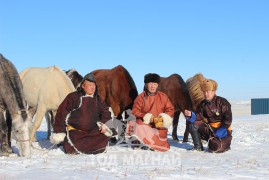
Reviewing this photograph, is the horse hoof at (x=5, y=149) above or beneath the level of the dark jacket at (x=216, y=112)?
beneath

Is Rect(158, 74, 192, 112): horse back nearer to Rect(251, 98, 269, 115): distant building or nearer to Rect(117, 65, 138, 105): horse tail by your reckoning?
Rect(117, 65, 138, 105): horse tail

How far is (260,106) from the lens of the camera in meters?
29.4

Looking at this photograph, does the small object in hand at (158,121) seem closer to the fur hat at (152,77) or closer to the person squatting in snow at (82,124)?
the fur hat at (152,77)

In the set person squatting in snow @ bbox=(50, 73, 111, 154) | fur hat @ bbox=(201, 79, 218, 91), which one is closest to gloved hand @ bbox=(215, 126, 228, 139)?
fur hat @ bbox=(201, 79, 218, 91)

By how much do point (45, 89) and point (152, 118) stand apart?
95.0 inches

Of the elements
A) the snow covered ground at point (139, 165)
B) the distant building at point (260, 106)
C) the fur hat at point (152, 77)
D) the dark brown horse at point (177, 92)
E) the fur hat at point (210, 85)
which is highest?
the fur hat at point (152, 77)

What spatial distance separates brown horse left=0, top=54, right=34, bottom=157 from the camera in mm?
5969

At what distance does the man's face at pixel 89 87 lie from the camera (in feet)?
21.0

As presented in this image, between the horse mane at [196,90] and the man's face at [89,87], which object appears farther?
the horse mane at [196,90]

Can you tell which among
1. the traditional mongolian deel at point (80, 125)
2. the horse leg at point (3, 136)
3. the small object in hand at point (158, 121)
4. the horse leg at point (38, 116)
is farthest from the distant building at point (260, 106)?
the horse leg at point (3, 136)

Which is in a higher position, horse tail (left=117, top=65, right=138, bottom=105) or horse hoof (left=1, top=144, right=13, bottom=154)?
horse tail (left=117, top=65, right=138, bottom=105)

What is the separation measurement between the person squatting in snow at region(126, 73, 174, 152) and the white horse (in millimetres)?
1670

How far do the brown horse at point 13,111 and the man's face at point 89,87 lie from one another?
3.48ft

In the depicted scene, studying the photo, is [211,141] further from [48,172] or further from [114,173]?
[48,172]
